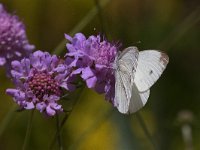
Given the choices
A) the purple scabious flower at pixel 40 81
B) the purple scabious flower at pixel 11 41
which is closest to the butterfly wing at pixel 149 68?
the purple scabious flower at pixel 40 81

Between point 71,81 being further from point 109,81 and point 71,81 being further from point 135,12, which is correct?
point 135,12

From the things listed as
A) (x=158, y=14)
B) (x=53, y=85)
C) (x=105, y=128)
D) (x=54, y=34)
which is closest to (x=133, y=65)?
(x=53, y=85)

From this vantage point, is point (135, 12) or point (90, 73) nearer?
point (90, 73)

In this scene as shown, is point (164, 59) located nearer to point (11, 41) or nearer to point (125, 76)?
point (125, 76)

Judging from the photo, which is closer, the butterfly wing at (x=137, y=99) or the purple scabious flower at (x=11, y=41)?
the butterfly wing at (x=137, y=99)

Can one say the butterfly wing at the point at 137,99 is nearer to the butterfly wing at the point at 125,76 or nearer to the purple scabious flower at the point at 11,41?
the butterfly wing at the point at 125,76
